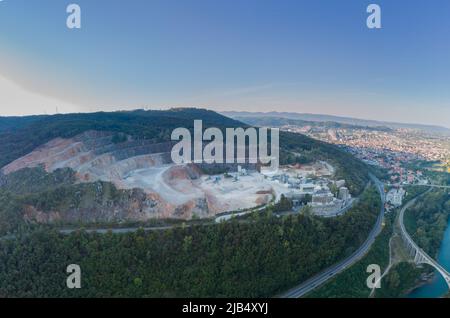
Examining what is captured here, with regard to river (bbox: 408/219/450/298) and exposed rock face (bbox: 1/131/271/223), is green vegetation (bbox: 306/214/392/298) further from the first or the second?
exposed rock face (bbox: 1/131/271/223)

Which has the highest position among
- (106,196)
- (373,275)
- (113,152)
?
(113,152)

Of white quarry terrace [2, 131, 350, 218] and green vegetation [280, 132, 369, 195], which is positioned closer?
white quarry terrace [2, 131, 350, 218]

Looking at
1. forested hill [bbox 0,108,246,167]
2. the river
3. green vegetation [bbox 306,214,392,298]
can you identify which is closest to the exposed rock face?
forested hill [bbox 0,108,246,167]

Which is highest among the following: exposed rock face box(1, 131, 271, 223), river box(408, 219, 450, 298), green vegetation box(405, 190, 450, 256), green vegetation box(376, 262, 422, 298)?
exposed rock face box(1, 131, 271, 223)

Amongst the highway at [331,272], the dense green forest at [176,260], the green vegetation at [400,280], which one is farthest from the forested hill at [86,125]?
the green vegetation at [400,280]

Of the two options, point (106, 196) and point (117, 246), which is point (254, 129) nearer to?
point (106, 196)

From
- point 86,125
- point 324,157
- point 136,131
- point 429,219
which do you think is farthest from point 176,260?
point 324,157

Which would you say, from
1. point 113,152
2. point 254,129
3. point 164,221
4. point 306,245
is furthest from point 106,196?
point 254,129
